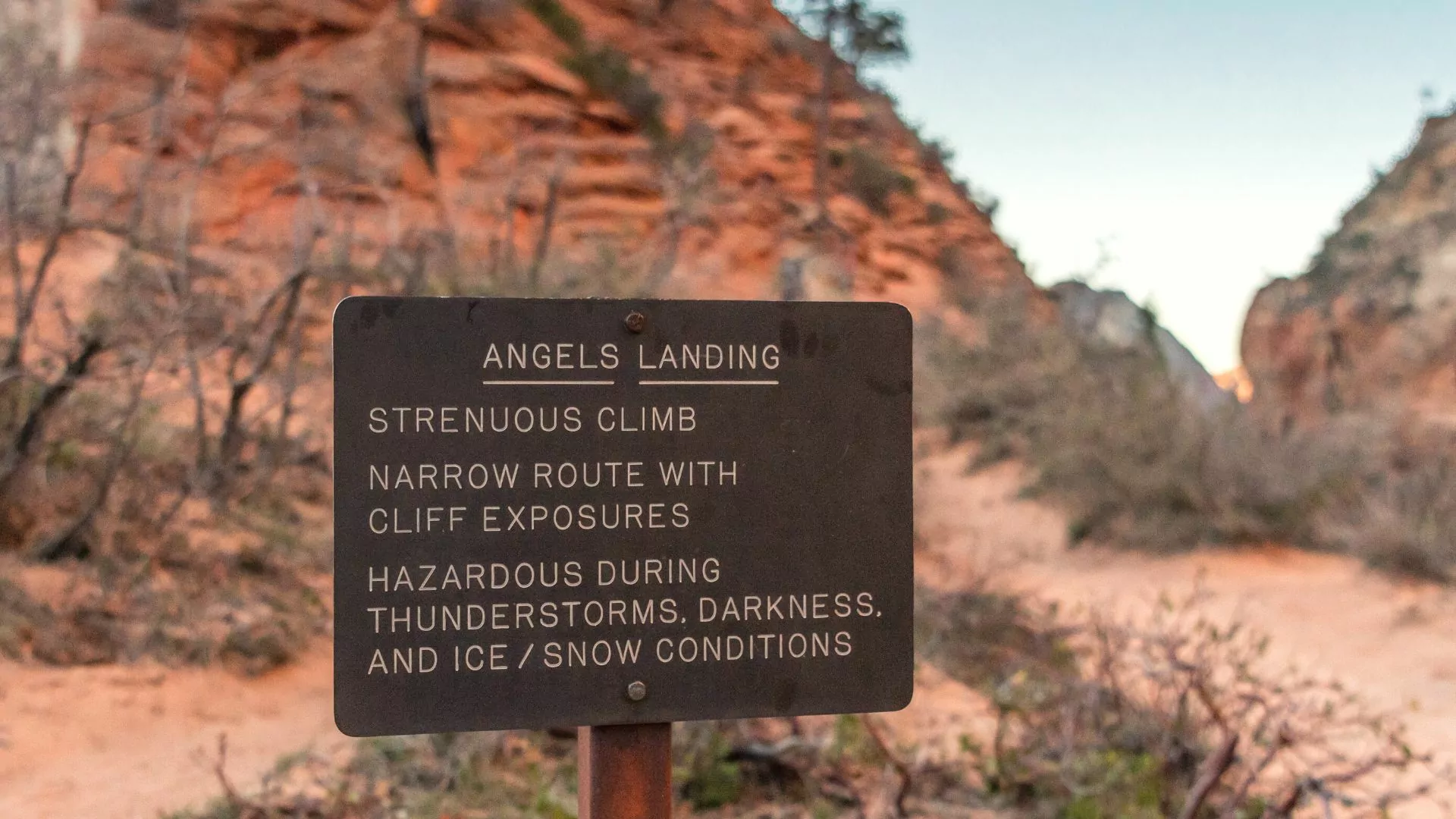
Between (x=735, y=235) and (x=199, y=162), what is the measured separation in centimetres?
1515

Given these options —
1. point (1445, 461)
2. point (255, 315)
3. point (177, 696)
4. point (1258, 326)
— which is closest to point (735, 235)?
point (1258, 326)

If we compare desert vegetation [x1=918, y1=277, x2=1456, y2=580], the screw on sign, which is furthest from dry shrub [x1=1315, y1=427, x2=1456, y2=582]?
the screw on sign

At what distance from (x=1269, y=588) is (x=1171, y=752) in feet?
15.7

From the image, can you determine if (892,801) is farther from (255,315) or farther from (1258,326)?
(1258,326)

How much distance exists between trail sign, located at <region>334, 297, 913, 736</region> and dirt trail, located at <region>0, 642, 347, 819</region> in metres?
2.68

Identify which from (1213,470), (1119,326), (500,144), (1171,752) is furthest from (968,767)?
(1119,326)

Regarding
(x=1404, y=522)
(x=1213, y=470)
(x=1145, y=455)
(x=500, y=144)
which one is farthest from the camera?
(x=500, y=144)

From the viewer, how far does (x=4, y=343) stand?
23.2 ft

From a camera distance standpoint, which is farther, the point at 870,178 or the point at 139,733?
the point at 870,178

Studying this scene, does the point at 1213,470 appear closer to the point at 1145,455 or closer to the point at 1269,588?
the point at 1145,455

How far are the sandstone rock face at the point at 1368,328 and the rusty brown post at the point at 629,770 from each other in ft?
38.0

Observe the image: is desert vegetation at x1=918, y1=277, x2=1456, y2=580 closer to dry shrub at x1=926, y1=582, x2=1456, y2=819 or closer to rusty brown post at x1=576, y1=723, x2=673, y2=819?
dry shrub at x1=926, y1=582, x2=1456, y2=819

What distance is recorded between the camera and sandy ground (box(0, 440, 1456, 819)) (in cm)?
473

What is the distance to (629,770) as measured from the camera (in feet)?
7.31
